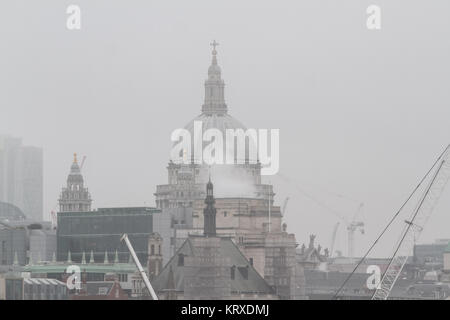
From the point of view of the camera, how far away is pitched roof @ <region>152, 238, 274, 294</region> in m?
178

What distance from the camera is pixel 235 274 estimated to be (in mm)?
188250

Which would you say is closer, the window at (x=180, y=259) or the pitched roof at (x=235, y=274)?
the pitched roof at (x=235, y=274)

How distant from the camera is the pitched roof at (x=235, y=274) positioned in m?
178

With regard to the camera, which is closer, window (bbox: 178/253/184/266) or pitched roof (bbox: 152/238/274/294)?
pitched roof (bbox: 152/238/274/294)

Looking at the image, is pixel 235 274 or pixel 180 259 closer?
pixel 180 259
